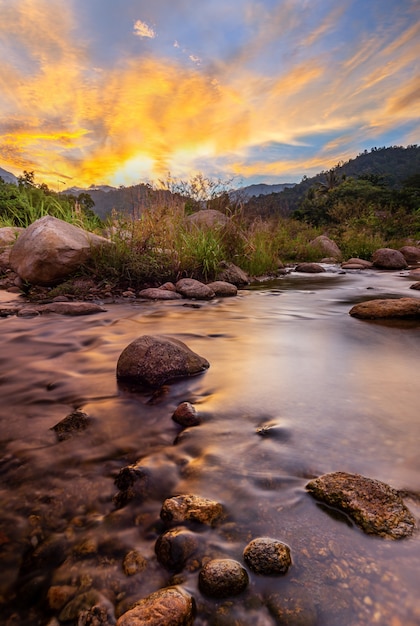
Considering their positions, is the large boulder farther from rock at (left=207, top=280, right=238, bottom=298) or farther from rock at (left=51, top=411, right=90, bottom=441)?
rock at (left=51, top=411, right=90, bottom=441)

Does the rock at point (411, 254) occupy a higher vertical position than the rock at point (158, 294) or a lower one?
higher

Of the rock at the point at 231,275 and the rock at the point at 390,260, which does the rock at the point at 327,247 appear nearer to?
the rock at the point at 390,260

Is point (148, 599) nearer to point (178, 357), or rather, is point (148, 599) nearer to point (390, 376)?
point (178, 357)

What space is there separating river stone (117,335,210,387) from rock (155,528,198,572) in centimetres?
135

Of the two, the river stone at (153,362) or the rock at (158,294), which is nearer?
the river stone at (153,362)

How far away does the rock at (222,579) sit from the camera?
1010 mm

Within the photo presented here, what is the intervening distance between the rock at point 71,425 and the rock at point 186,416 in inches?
19.4

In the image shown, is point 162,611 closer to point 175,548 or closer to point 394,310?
point 175,548

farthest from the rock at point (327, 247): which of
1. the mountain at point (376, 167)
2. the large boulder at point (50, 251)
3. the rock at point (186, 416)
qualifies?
the mountain at point (376, 167)

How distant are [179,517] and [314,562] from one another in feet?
1.53

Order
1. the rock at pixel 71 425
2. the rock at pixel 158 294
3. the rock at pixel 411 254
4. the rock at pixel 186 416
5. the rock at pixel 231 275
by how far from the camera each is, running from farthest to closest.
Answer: the rock at pixel 411 254 < the rock at pixel 231 275 < the rock at pixel 158 294 < the rock at pixel 186 416 < the rock at pixel 71 425

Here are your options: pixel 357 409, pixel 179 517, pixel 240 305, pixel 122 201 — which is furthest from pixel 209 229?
pixel 179 517

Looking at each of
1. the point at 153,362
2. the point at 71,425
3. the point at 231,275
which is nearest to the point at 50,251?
the point at 231,275

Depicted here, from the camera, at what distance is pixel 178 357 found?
8.86 feet
